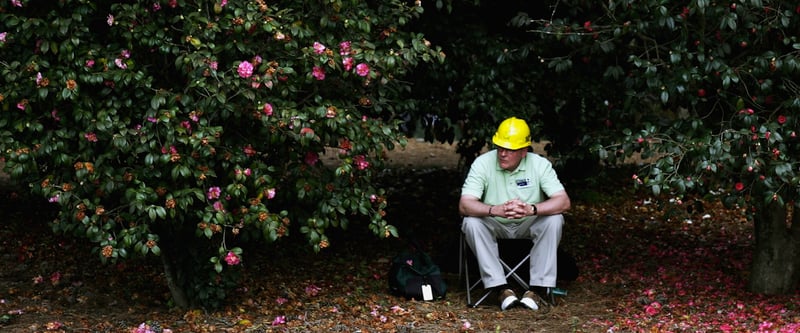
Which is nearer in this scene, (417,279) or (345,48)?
(345,48)

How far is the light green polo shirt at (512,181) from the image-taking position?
19.7 ft

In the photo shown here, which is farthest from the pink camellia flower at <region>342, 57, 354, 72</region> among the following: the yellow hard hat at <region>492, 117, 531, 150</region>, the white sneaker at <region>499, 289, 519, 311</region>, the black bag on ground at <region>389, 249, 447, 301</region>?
the white sneaker at <region>499, 289, 519, 311</region>

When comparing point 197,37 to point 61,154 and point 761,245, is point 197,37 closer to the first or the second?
point 61,154

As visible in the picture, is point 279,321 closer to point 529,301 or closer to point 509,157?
point 529,301

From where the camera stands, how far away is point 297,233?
770cm

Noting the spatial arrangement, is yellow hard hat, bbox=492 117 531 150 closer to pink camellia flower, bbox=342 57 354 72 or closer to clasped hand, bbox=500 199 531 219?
clasped hand, bbox=500 199 531 219

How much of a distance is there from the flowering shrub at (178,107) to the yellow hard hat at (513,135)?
88cm

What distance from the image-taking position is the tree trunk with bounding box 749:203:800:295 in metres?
6.00

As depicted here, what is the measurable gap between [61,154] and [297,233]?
9.77 ft

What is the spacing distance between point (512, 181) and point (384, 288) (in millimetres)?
1131

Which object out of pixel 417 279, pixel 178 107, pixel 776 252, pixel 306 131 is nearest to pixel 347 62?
pixel 306 131

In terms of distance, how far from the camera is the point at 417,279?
242 inches

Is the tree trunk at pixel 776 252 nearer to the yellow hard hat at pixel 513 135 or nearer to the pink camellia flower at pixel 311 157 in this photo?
the yellow hard hat at pixel 513 135

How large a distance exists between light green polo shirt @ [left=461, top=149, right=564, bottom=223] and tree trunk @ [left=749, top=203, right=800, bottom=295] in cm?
126
